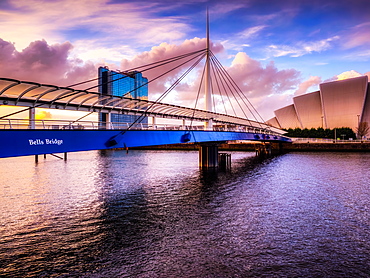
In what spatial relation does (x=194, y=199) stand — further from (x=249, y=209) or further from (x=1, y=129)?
(x=1, y=129)


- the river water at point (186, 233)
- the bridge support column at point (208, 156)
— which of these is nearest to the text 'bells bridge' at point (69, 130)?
the river water at point (186, 233)

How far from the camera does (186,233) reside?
11977mm

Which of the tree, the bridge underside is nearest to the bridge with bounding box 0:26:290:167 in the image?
the bridge underside

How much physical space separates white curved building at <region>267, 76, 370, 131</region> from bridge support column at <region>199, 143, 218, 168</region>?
3202 inches

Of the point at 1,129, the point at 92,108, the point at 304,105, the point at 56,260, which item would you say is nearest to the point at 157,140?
the point at 92,108

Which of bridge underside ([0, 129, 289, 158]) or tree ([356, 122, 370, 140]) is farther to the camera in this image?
tree ([356, 122, 370, 140])

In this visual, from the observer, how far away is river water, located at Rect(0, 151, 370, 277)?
29.4 ft

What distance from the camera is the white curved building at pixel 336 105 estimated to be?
97812 mm

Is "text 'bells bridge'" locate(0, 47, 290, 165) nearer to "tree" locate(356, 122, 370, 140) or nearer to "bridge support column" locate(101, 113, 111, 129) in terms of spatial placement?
"bridge support column" locate(101, 113, 111, 129)

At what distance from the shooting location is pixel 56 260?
9375 millimetres

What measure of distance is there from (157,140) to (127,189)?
5.22 m

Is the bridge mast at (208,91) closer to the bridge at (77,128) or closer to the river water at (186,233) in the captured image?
the bridge at (77,128)

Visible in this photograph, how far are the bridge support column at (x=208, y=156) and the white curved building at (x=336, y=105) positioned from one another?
267 feet

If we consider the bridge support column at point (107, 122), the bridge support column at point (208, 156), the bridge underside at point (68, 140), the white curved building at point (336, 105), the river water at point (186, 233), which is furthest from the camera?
the white curved building at point (336, 105)
